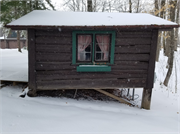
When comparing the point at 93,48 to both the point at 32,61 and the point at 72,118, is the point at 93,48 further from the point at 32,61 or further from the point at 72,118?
the point at 72,118

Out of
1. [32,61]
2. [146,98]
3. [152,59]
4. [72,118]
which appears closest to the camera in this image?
[72,118]

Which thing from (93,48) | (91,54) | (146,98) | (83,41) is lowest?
(146,98)

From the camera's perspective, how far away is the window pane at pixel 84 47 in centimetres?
537

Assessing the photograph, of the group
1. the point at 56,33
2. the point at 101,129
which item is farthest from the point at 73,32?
the point at 101,129

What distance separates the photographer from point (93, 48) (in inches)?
213

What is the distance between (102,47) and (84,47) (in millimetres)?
691

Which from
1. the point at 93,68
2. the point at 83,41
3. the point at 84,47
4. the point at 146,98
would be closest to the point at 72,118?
the point at 93,68

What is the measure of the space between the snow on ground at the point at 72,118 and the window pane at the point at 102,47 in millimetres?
1947

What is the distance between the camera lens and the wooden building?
5230 millimetres

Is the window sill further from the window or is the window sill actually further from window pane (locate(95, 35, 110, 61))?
window pane (locate(95, 35, 110, 61))

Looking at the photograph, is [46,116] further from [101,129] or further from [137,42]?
[137,42]

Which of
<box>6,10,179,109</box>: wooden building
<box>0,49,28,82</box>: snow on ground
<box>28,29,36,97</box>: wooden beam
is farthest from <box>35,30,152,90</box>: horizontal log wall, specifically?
<box>0,49,28,82</box>: snow on ground

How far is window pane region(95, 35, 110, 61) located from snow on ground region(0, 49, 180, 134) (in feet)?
6.39

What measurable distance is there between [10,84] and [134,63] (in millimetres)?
5723
